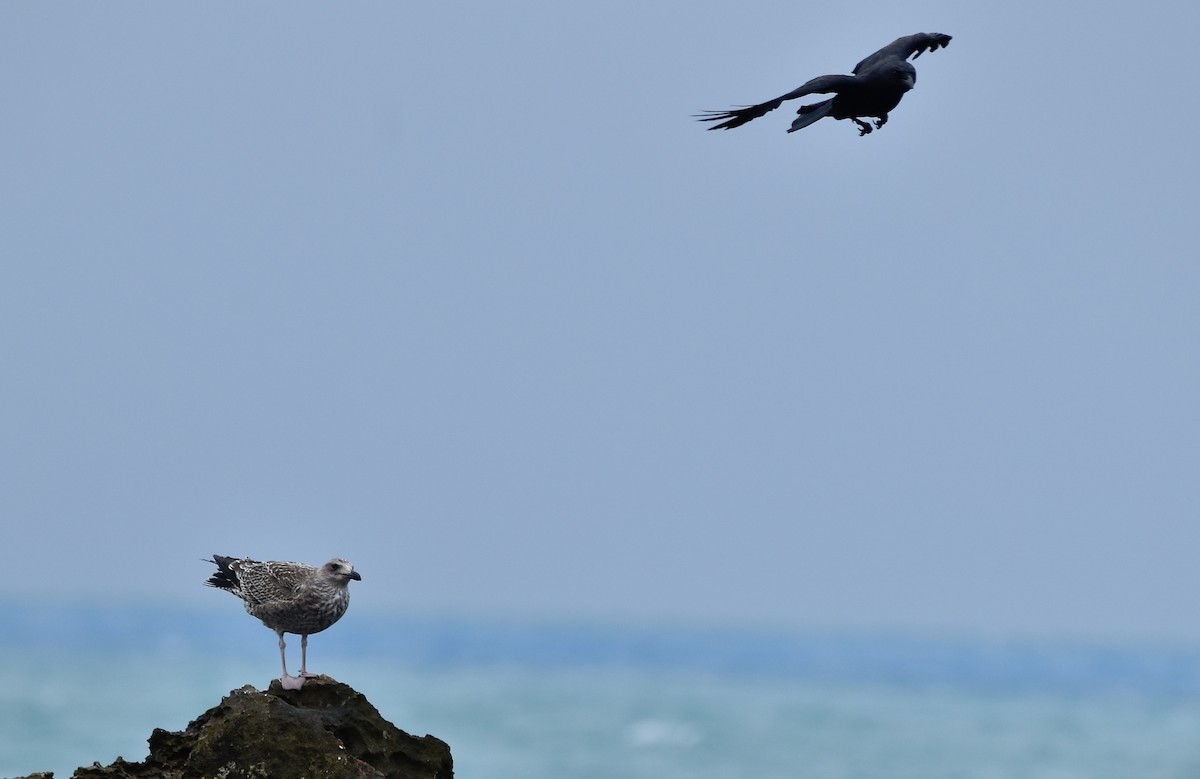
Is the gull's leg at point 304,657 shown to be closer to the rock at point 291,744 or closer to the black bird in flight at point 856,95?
the rock at point 291,744

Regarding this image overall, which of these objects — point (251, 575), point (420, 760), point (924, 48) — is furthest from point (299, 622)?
point (924, 48)

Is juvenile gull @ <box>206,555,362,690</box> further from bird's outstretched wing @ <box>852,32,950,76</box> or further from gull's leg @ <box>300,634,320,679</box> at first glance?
bird's outstretched wing @ <box>852,32,950,76</box>

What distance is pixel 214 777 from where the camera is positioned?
11539 millimetres

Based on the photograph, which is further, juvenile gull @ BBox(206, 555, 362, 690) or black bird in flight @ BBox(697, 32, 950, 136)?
juvenile gull @ BBox(206, 555, 362, 690)

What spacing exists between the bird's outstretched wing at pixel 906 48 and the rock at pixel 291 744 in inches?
255

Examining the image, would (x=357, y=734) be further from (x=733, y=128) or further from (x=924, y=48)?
(x=924, y=48)

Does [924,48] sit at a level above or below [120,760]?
above

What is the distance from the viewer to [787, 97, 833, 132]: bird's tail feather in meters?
11.1

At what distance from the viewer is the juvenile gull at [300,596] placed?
13.3m

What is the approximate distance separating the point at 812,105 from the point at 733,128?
1.13m

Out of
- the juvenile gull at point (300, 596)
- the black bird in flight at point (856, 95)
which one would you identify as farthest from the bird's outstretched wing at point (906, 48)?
the juvenile gull at point (300, 596)

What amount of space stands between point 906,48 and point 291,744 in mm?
7464

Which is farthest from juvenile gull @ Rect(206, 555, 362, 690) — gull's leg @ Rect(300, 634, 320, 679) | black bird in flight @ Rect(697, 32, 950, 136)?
black bird in flight @ Rect(697, 32, 950, 136)

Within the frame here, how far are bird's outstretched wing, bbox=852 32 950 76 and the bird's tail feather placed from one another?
0.85 m
